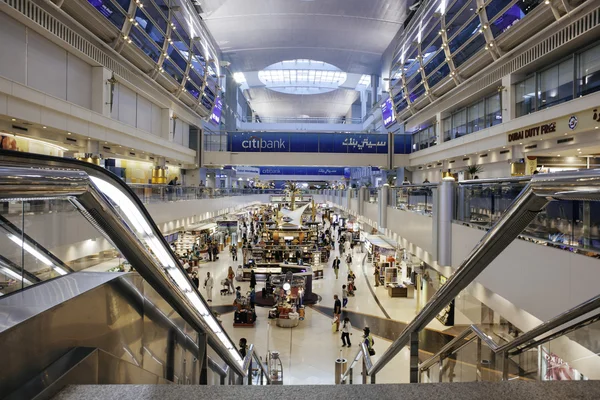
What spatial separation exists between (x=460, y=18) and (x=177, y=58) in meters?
15.9

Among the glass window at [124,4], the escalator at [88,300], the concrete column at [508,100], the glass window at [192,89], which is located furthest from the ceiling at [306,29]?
the escalator at [88,300]

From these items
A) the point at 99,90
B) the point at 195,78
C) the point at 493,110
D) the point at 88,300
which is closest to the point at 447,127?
the point at 493,110

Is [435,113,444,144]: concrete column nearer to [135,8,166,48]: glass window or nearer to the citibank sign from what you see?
the citibank sign

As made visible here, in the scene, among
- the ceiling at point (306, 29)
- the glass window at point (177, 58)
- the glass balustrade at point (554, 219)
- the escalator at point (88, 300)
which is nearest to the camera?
the escalator at point (88, 300)

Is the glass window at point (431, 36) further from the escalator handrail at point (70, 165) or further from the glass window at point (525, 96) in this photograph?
the escalator handrail at point (70, 165)

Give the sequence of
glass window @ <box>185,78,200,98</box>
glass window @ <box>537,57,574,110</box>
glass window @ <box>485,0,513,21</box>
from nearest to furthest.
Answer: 1. glass window @ <box>537,57,574,110</box>
2. glass window @ <box>485,0,513,21</box>
3. glass window @ <box>185,78,200,98</box>

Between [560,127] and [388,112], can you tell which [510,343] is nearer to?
[560,127]

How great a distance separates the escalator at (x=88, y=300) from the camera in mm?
1528

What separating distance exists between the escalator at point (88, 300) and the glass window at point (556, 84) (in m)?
16.5

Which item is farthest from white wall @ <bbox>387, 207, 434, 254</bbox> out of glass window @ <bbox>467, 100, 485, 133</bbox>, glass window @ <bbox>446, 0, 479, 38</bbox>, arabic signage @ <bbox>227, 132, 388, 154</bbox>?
arabic signage @ <bbox>227, 132, 388, 154</bbox>

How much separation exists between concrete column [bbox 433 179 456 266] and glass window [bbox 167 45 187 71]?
20346mm

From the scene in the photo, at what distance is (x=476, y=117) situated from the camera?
919 inches

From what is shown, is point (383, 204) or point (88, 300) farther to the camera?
point (383, 204)

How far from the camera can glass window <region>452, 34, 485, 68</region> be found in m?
18.8
